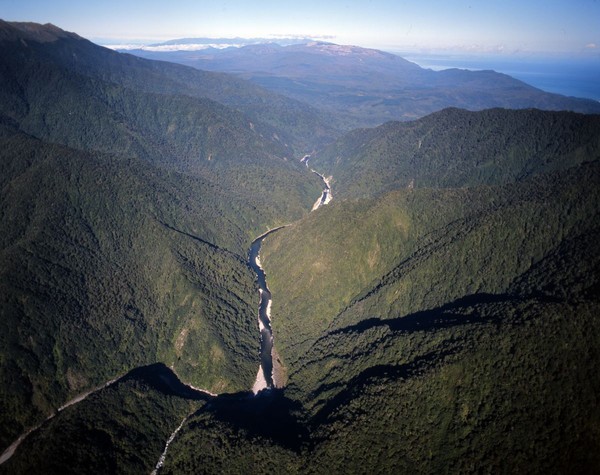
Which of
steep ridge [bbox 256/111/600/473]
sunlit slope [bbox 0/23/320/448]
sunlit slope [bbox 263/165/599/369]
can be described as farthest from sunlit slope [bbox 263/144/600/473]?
sunlit slope [bbox 0/23/320/448]

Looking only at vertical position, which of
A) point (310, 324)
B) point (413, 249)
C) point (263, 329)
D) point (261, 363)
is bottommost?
point (261, 363)

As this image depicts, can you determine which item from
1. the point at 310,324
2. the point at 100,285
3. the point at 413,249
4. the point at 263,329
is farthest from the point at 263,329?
the point at 413,249

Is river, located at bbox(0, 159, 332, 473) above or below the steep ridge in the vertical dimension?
below

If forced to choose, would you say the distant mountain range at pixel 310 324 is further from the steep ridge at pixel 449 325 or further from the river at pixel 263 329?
the river at pixel 263 329

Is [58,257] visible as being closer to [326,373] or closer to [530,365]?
[326,373]

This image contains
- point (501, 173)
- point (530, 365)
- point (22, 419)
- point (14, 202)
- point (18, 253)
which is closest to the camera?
point (530, 365)

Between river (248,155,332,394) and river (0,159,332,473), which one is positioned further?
river (248,155,332,394)

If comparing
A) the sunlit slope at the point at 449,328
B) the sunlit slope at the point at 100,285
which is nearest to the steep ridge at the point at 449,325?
the sunlit slope at the point at 449,328

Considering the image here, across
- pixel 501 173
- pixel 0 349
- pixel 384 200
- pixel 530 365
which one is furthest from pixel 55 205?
pixel 501 173

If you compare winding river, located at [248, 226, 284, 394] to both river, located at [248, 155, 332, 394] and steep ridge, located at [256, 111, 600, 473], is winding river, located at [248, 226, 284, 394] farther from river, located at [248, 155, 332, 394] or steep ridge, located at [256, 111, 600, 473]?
steep ridge, located at [256, 111, 600, 473]

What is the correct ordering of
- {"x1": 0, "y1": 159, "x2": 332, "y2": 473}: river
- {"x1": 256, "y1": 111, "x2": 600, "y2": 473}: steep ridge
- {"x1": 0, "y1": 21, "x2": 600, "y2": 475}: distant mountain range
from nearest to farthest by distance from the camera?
{"x1": 256, "y1": 111, "x2": 600, "y2": 473}: steep ridge, {"x1": 0, "y1": 21, "x2": 600, "y2": 475}: distant mountain range, {"x1": 0, "y1": 159, "x2": 332, "y2": 473}: river

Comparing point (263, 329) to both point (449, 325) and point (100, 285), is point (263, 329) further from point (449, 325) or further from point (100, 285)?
point (449, 325)
